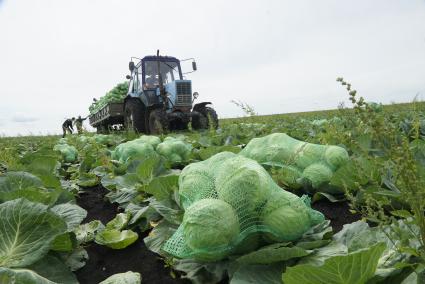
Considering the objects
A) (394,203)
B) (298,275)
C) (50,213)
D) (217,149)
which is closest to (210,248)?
(298,275)

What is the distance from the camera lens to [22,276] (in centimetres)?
151

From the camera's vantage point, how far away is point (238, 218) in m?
1.66

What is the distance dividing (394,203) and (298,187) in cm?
68

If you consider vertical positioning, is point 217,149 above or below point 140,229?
above

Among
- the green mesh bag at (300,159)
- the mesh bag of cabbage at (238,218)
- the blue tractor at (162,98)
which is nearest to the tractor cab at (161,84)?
the blue tractor at (162,98)

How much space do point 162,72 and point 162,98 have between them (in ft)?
4.92

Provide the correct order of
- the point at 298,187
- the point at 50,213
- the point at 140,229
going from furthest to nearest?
the point at 298,187
the point at 140,229
the point at 50,213

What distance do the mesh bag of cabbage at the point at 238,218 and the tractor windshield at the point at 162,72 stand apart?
11.6 meters

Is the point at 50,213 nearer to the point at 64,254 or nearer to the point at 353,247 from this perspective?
the point at 64,254

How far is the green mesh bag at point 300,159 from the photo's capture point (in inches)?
103

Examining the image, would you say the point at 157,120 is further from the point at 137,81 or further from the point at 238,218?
the point at 238,218

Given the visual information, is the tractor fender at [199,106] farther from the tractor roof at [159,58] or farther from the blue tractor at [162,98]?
the tractor roof at [159,58]

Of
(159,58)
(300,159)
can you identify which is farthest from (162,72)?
(300,159)

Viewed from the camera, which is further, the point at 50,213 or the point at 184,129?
the point at 184,129
